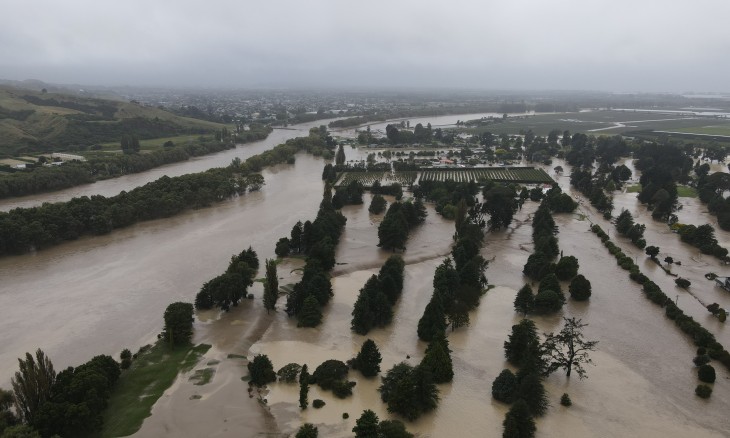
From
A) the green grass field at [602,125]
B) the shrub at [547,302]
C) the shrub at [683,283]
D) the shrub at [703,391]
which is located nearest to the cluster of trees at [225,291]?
the shrub at [547,302]

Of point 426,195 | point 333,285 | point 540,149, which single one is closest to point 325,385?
point 333,285

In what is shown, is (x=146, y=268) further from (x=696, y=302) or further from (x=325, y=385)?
(x=696, y=302)

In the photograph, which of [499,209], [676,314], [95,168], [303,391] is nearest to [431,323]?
[303,391]

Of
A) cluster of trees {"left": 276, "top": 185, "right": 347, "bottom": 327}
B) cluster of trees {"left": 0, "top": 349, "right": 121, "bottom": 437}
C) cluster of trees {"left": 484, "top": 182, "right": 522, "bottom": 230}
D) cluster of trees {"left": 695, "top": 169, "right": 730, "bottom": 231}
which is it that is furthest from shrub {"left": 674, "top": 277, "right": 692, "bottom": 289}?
cluster of trees {"left": 0, "top": 349, "right": 121, "bottom": 437}

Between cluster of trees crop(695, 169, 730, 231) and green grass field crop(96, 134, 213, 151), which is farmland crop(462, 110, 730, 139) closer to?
cluster of trees crop(695, 169, 730, 231)

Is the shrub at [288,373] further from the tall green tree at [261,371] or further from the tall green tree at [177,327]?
the tall green tree at [177,327]

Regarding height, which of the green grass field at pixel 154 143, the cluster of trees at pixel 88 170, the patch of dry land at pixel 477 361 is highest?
the green grass field at pixel 154 143
